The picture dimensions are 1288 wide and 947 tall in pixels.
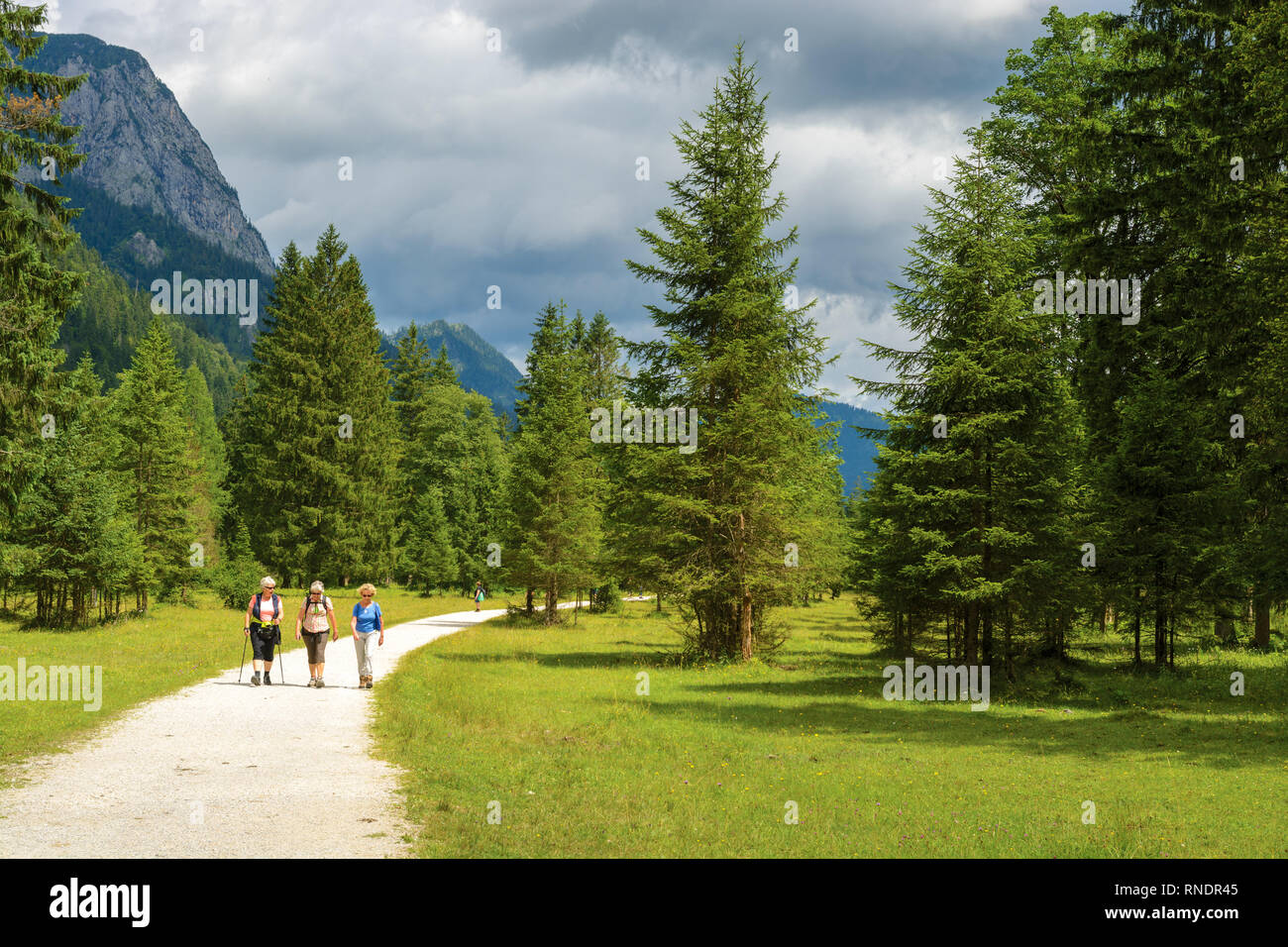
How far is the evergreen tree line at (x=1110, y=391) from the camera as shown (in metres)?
17.8

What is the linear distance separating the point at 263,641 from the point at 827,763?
11.8 m

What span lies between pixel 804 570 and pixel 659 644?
11053 millimetres

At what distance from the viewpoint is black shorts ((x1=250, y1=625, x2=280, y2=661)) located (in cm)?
1841

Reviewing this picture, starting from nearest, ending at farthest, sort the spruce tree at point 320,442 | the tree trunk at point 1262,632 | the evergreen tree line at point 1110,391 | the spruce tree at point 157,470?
the evergreen tree line at point 1110,391 < the tree trunk at point 1262,632 < the spruce tree at point 157,470 < the spruce tree at point 320,442

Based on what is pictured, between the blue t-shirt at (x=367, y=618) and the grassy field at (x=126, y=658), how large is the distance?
2100 mm

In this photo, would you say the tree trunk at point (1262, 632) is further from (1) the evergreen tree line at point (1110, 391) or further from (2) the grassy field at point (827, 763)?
(1) the evergreen tree line at point (1110, 391)

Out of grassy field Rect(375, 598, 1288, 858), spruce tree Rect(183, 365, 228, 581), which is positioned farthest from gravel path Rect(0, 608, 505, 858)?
spruce tree Rect(183, 365, 228, 581)

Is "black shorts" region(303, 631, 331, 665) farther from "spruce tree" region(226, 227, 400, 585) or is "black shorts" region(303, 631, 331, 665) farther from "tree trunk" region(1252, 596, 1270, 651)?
"spruce tree" region(226, 227, 400, 585)

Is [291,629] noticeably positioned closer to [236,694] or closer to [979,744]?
[236,694]

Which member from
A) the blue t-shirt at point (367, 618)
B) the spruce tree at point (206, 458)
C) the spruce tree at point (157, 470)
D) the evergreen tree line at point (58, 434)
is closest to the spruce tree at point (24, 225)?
the evergreen tree line at point (58, 434)

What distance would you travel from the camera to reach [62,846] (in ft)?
24.3

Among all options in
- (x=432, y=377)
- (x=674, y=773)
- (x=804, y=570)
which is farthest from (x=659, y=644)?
(x=432, y=377)

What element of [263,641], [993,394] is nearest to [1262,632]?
[993,394]

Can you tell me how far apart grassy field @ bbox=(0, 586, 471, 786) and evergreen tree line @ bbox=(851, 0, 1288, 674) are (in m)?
16.1
